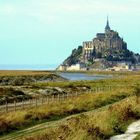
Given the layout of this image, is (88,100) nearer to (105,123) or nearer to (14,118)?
(14,118)

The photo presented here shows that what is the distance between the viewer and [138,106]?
32.4m

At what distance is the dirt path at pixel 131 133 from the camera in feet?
69.1

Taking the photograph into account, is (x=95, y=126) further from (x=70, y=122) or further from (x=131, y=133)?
(x=131, y=133)

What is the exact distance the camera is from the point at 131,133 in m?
22.5

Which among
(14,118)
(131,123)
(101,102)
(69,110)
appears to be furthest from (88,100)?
(131,123)

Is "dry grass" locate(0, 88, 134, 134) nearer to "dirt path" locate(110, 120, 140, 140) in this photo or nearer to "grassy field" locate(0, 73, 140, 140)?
"grassy field" locate(0, 73, 140, 140)

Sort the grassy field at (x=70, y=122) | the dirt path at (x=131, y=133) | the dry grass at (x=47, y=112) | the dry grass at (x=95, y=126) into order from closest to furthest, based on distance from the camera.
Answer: the dry grass at (x=95, y=126) → the grassy field at (x=70, y=122) → the dirt path at (x=131, y=133) → the dry grass at (x=47, y=112)

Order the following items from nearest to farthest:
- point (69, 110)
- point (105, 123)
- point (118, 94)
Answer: point (105, 123) < point (69, 110) < point (118, 94)

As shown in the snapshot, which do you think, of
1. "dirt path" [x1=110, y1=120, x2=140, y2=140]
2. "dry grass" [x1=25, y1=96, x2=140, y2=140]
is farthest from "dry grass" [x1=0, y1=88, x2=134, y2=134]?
"dirt path" [x1=110, y1=120, x2=140, y2=140]

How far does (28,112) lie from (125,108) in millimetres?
6859

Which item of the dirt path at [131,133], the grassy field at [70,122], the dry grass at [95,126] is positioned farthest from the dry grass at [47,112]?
the dirt path at [131,133]

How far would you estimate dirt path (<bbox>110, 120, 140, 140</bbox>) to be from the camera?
21.1 m

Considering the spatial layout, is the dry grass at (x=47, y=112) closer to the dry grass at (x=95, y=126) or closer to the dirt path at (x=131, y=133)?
the dry grass at (x=95, y=126)

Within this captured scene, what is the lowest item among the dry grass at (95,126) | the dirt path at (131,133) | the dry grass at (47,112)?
the dry grass at (47,112)
